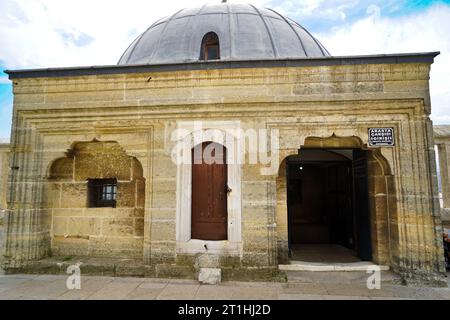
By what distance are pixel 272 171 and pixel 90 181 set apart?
12.6ft

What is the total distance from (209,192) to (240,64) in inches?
97.1

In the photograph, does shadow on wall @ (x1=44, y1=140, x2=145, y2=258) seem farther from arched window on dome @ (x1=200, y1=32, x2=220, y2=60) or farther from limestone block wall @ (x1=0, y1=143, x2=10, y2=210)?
limestone block wall @ (x1=0, y1=143, x2=10, y2=210)

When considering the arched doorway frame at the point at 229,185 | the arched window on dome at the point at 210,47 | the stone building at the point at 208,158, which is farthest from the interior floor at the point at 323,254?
the arched window on dome at the point at 210,47

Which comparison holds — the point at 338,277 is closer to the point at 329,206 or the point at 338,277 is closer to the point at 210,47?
the point at 329,206

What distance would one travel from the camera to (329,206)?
7969 millimetres

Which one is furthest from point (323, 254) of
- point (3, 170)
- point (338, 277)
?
point (3, 170)

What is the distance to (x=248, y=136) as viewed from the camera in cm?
476

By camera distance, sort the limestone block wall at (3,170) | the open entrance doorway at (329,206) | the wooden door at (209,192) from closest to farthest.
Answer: the wooden door at (209,192)
the open entrance doorway at (329,206)
the limestone block wall at (3,170)

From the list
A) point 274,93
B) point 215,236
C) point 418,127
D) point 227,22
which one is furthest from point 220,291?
point 227,22

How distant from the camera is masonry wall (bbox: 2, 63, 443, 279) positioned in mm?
4473

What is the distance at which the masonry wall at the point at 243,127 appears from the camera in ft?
14.7

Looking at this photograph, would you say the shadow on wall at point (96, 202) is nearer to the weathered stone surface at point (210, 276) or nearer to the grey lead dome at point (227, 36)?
the weathered stone surface at point (210, 276)

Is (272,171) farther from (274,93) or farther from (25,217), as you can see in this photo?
(25,217)

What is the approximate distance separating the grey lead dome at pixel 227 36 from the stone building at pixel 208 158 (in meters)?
2.32
